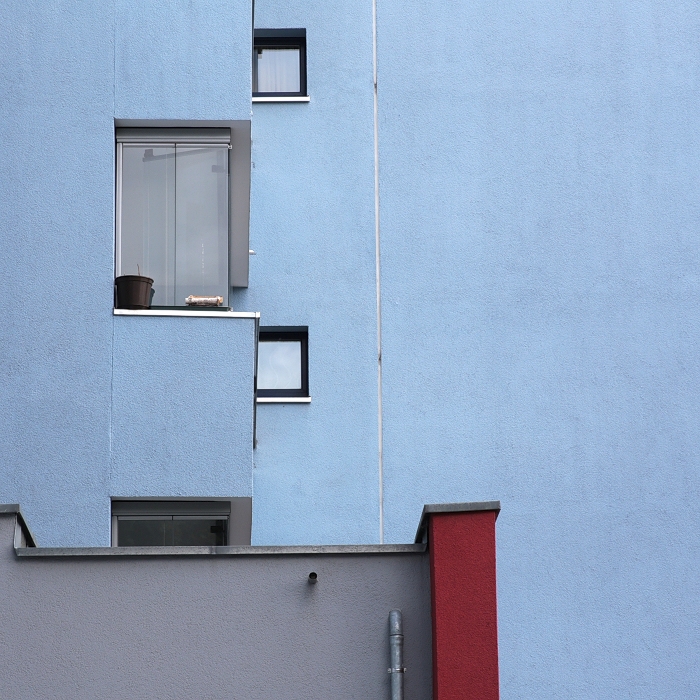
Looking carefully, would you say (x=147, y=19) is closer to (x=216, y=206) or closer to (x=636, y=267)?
(x=216, y=206)

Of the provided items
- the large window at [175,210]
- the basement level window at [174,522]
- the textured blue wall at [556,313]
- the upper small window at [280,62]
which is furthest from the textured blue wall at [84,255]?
the textured blue wall at [556,313]

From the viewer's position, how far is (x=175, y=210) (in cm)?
1123

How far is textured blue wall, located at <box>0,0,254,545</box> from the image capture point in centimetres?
1023

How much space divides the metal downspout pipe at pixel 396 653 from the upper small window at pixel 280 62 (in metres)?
8.97

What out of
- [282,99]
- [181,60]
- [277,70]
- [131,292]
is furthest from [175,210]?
[277,70]

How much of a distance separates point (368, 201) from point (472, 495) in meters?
3.64

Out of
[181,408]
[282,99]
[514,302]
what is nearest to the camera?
[181,408]

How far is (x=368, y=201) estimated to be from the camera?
15.6 meters

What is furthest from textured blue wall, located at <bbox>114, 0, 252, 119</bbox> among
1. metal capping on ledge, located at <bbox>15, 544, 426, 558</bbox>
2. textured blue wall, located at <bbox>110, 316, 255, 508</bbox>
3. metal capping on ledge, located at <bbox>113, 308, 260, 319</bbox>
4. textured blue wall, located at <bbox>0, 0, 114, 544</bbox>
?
metal capping on ledge, located at <bbox>15, 544, 426, 558</bbox>

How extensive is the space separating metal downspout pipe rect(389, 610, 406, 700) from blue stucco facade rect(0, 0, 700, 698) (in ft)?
20.1

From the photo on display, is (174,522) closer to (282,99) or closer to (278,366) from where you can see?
(278,366)

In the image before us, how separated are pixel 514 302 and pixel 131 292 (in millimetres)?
6029

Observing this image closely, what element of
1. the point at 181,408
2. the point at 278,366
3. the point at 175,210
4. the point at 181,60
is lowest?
the point at 181,408

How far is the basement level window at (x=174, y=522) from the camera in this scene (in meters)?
10.6
